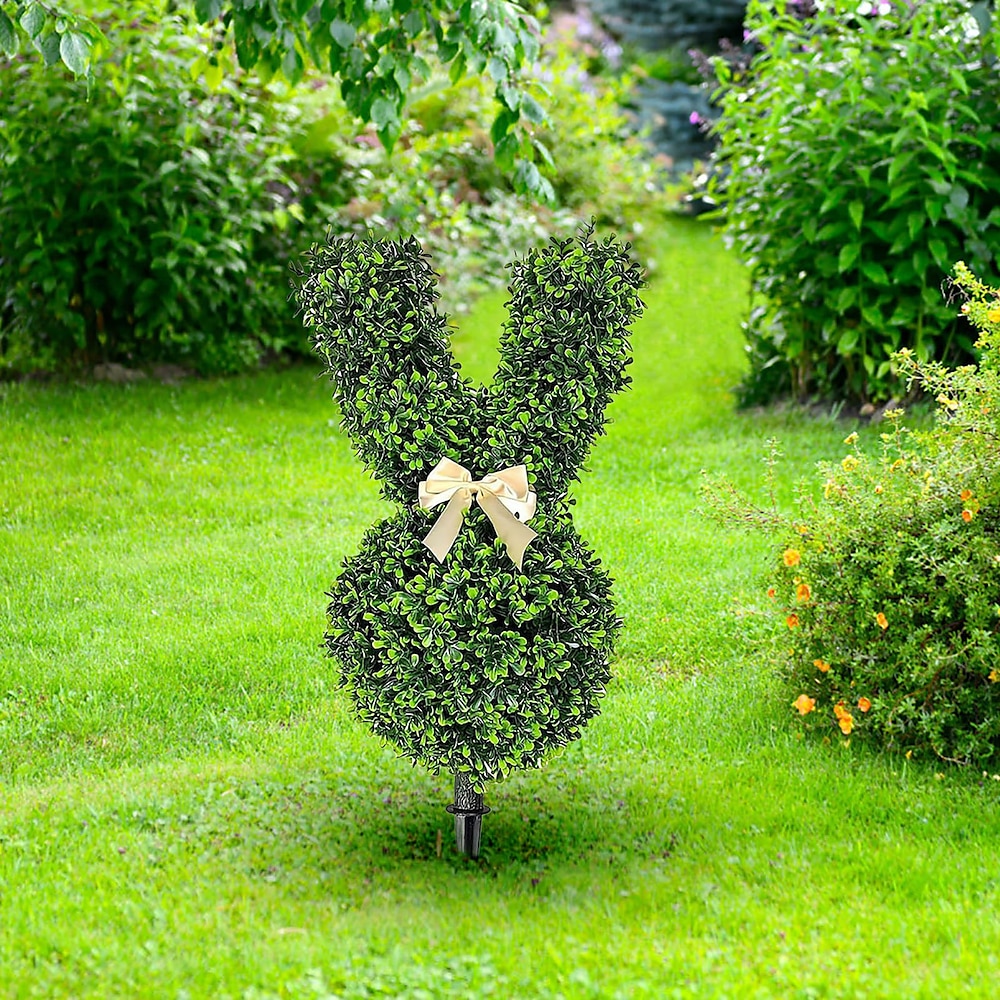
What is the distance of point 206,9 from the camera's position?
4625 mm

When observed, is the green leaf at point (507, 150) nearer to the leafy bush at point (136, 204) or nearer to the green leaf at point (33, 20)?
the green leaf at point (33, 20)

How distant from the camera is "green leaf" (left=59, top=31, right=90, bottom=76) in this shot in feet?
12.9

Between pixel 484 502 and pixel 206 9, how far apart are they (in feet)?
8.77

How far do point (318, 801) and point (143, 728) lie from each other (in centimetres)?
83

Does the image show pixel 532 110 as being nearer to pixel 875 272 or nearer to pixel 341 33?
pixel 341 33

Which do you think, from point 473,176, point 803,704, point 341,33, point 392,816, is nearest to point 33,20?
point 341,33

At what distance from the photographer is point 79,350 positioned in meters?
8.16

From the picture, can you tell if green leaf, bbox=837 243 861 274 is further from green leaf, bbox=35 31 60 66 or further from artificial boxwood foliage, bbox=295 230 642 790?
green leaf, bbox=35 31 60 66

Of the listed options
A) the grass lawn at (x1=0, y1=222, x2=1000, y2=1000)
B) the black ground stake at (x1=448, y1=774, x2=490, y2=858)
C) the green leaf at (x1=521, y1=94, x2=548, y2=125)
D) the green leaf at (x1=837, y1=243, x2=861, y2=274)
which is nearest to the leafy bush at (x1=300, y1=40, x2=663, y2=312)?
the green leaf at (x1=837, y1=243, x2=861, y2=274)

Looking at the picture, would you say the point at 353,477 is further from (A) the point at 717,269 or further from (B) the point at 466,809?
(A) the point at 717,269

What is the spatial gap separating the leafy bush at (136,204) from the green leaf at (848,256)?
3243mm

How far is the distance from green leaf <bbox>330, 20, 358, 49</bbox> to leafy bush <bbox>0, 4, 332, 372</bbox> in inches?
96.6

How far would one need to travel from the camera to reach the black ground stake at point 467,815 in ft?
9.72

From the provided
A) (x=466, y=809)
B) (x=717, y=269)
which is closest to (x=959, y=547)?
(x=466, y=809)
